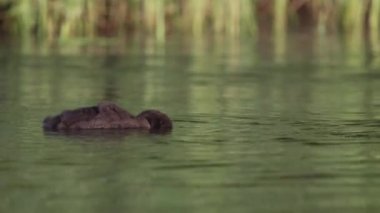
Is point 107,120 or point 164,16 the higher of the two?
point 164,16

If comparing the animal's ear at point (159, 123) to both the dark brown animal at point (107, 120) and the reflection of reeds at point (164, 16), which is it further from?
the reflection of reeds at point (164, 16)

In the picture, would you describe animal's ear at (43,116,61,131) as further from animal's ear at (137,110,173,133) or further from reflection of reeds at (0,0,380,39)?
reflection of reeds at (0,0,380,39)

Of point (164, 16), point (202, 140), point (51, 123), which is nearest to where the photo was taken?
point (202, 140)

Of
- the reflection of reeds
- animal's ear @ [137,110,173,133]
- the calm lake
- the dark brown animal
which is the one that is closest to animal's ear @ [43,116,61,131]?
the dark brown animal

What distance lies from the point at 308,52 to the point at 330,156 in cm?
1290

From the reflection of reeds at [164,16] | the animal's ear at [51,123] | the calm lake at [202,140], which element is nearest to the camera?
the calm lake at [202,140]

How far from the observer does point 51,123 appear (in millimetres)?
12312

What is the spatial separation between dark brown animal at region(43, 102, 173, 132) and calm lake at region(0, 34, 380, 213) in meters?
0.17

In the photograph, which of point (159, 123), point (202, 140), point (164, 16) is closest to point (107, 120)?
point (159, 123)

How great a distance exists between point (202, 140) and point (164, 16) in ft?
48.0

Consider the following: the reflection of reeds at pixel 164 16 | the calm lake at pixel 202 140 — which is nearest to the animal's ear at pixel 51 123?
the calm lake at pixel 202 140

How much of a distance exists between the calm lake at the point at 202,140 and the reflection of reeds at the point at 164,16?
334cm

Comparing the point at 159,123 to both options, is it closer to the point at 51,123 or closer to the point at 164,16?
the point at 51,123

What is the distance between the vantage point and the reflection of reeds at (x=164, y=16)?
25094 millimetres
